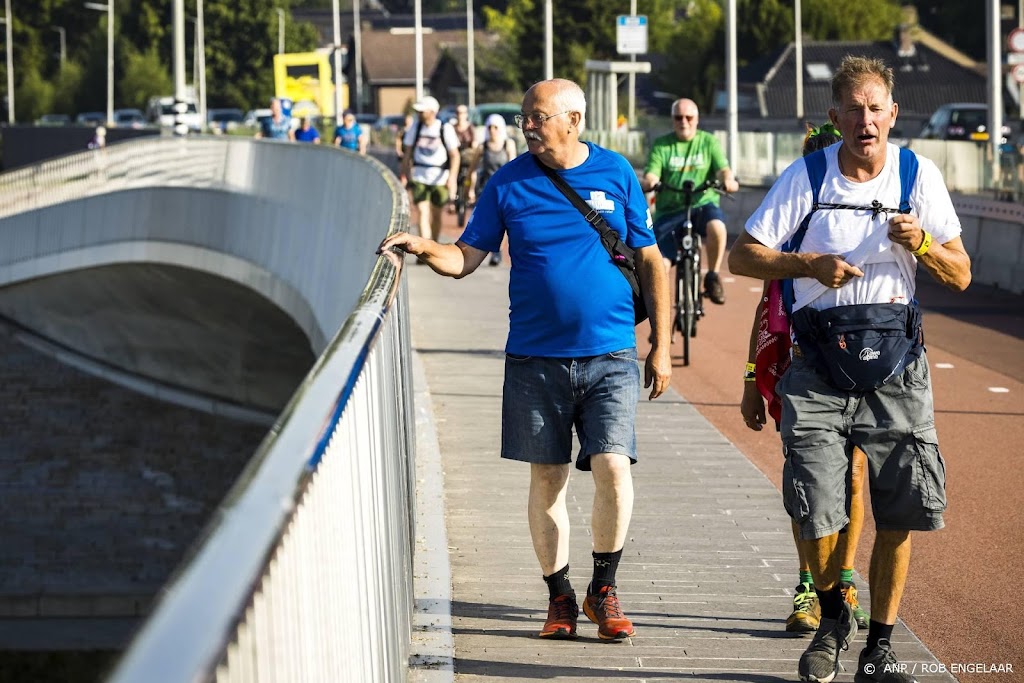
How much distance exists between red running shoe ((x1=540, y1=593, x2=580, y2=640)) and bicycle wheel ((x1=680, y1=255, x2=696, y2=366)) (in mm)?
7154

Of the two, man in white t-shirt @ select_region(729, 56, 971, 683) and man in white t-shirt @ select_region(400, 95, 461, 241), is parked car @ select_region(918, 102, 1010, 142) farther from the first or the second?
man in white t-shirt @ select_region(729, 56, 971, 683)

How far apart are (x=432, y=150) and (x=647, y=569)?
41.3ft

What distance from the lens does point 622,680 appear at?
523 cm

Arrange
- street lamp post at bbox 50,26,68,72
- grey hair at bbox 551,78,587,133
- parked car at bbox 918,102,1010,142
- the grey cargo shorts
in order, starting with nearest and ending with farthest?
the grey cargo shorts → grey hair at bbox 551,78,587,133 → parked car at bbox 918,102,1010,142 → street lamp post at bbox 50,26,68,72

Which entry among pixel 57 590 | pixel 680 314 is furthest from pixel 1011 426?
pixel 57 590

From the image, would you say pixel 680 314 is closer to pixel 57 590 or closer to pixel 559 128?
pixel 559 128

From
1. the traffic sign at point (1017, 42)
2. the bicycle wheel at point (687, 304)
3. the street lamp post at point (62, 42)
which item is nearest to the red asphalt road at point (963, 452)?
the bicycle wheel at point (687, 304)

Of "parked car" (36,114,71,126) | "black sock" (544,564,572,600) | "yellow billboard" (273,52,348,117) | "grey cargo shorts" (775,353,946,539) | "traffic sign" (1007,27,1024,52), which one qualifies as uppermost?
"yellow billboard" (273,52,348,117)

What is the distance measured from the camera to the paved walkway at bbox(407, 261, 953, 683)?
17.8 feet

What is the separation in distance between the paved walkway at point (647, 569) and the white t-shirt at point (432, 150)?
8.33 meters

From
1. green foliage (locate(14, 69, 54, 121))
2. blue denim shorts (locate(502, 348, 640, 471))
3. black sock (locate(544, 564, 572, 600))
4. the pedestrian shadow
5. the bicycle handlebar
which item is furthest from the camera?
green foliage (locate(14, 69, 54, 121))

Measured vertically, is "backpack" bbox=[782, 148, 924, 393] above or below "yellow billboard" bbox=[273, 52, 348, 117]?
below

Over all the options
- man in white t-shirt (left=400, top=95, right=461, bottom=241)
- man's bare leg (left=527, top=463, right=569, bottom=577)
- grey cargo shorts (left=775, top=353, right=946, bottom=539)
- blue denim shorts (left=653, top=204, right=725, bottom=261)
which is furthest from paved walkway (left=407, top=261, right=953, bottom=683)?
man in white t-shirt (left=400, top=95, right=461, bottom=241)

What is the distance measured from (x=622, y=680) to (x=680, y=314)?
7641 millimetres
